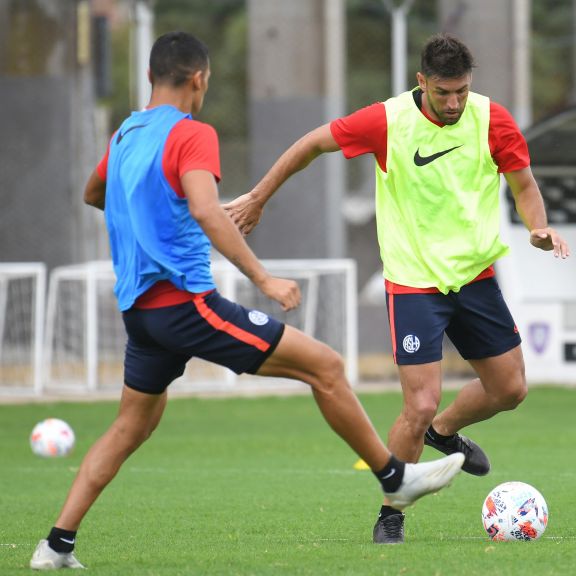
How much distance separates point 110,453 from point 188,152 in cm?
137

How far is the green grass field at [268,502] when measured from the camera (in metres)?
6.56

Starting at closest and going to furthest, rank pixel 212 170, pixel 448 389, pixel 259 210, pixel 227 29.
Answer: pixel 212 170 < pixel 259 210 < pixel 448 389 < pixel 227 29

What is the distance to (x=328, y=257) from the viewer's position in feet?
65.3

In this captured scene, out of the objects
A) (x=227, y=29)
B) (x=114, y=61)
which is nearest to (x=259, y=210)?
(x=227, y=29)

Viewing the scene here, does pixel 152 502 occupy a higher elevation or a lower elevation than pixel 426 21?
lower

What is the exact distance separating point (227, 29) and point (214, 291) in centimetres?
3186

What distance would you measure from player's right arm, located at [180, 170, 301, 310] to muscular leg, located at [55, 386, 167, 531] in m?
0.80

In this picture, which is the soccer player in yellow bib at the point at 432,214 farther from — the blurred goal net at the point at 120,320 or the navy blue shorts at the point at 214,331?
the blurred goal net at the point at 120,320

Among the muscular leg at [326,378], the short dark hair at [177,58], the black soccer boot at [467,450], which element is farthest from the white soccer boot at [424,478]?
the short dark hair at [177,58]

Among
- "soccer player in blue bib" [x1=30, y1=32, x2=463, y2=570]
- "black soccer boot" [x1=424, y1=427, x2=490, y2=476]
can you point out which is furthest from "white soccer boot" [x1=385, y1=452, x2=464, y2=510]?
"black soccer boot" [x1=424, y1=427, x2=490, y2=476]

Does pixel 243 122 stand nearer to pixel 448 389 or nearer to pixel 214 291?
pixel 448 389

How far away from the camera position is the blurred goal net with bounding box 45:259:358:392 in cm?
1753

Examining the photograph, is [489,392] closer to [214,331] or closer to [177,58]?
[214,331]

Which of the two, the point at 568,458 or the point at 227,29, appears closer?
the point at 568,458
